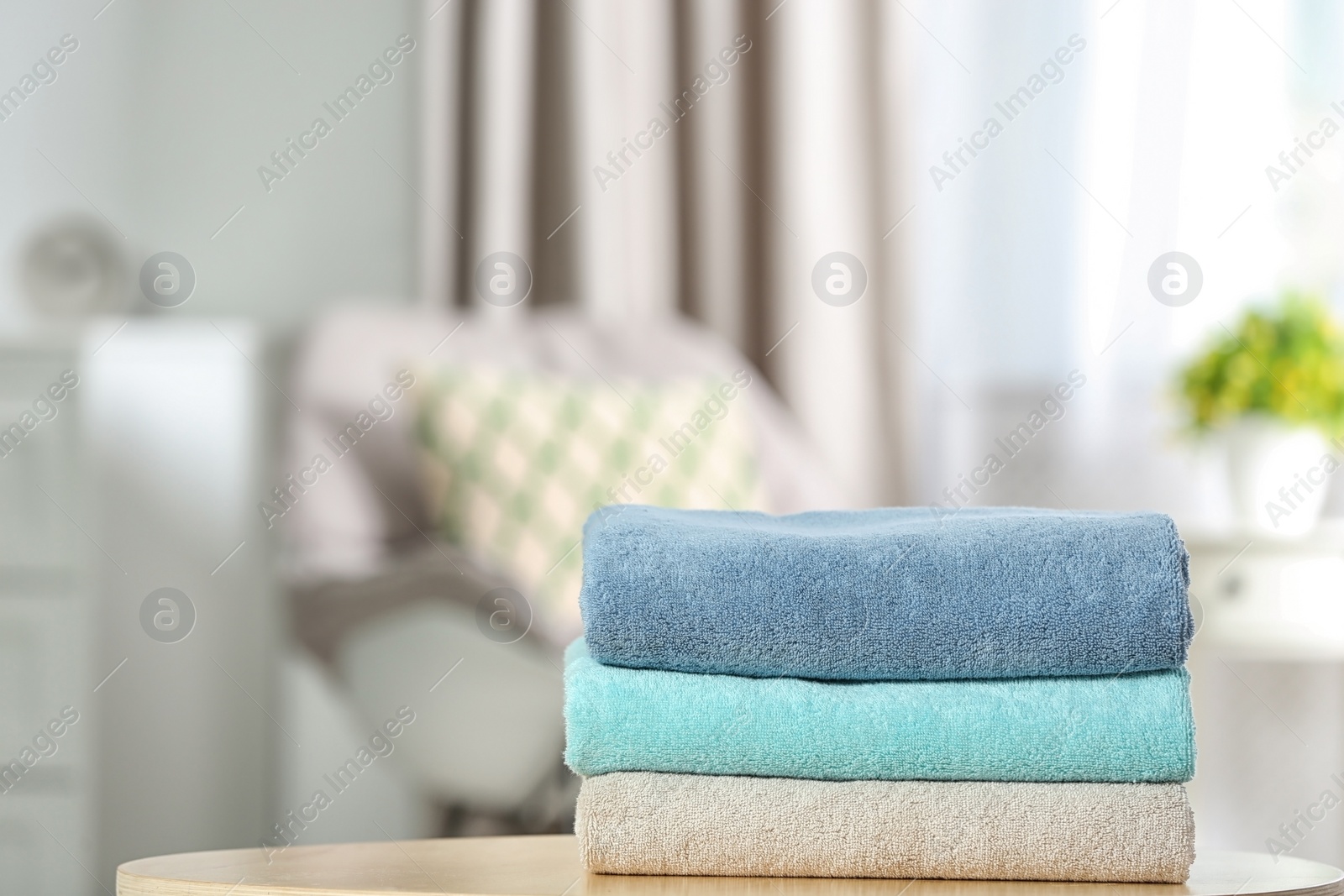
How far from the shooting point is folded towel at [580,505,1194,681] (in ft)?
1.53

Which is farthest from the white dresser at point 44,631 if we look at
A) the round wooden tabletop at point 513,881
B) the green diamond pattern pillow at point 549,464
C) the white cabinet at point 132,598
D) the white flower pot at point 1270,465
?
the white flower pot at point 1270,465

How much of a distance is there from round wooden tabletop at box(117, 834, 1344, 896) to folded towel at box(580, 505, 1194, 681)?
3.3 inches

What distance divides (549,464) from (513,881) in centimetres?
83

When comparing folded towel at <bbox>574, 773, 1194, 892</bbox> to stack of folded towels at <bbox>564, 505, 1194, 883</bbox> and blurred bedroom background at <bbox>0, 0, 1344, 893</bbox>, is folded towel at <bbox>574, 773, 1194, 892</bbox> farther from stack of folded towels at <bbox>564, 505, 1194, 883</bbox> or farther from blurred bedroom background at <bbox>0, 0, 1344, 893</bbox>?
blurred bedroom background at <bbox>0, 0, 1344, 893</bbox>

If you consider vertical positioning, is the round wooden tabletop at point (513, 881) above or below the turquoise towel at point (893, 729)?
below

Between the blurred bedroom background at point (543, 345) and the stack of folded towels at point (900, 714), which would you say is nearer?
the stack of folded towels at point (900, 714)

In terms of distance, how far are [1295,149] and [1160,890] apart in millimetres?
1476

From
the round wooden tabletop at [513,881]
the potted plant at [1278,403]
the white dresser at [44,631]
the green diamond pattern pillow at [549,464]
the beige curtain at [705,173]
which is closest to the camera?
the round wooden tabletop at [513,881]

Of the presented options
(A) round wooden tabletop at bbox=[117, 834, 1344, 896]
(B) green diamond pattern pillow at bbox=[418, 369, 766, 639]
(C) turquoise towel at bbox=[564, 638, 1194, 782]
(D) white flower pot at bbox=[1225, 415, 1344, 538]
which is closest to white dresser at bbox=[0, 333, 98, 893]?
(B) green diamond pattern pillow at bbox=[418, 369, 766, 639]

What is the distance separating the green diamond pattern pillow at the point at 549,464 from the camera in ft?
4.12

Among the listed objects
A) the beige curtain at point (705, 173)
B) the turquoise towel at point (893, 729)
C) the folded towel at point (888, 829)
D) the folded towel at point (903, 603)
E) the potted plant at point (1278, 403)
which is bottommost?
the folded towel at point (888, 829)

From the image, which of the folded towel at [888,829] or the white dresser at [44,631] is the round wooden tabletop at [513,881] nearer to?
the folded towel at [888,829]

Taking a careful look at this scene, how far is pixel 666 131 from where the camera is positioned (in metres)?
1.76

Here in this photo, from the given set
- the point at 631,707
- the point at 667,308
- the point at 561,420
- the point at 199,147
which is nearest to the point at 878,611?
the point at 631,707
